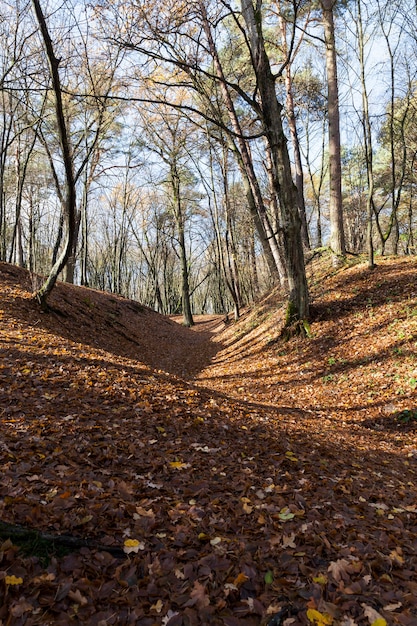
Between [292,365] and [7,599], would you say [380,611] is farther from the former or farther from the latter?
[292,365]

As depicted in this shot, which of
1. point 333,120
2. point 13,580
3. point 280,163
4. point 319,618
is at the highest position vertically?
point 333,120

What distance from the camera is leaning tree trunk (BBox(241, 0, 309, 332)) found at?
26.1 ft

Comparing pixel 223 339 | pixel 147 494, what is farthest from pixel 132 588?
pixel 223 339

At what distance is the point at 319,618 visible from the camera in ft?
6.55

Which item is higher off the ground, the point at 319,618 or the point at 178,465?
the point at 178,465

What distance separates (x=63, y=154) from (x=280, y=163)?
Result: 488 centimetres

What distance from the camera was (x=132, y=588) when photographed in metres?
2.13

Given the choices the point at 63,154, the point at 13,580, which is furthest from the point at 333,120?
the point at 13,580

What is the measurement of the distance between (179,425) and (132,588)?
8.10ft

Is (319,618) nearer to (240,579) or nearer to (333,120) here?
(240,579)

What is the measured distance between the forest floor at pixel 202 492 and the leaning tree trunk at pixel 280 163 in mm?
2368

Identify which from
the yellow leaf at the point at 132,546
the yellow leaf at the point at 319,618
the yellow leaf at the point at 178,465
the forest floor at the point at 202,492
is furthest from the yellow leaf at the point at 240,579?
the yellow leaf at the point at 178,465

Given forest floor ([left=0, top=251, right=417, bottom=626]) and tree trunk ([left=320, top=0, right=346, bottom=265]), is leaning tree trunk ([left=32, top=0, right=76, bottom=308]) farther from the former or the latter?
tree trunk ([left=320, top=0, right=346, bottom=265])

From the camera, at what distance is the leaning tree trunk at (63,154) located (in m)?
6.13
